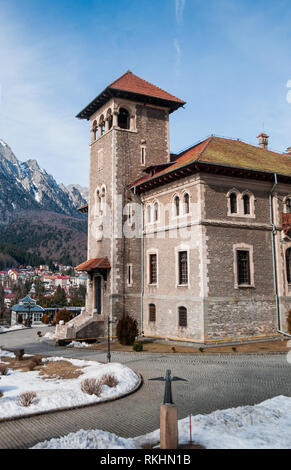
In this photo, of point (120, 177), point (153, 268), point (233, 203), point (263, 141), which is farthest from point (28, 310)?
point (263, 141)

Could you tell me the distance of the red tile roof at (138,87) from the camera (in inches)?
1179

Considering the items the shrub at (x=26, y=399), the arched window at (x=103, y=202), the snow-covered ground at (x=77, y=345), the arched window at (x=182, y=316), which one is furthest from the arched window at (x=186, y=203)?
the shrub at (x=26, y=399)

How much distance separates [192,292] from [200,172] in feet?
25.0

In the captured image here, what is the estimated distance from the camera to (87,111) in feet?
108

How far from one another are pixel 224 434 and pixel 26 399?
583 centimetres

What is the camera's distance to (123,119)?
31531mm

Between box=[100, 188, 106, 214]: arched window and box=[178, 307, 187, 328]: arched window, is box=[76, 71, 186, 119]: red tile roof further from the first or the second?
box=[178, 307, 187, 328]: arched window

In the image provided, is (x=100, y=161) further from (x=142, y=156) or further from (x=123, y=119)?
(x=123, y=119)

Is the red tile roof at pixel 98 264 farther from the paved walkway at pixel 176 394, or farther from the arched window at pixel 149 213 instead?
the paved walkway at pixel 176 394

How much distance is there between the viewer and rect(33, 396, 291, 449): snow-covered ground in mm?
7758

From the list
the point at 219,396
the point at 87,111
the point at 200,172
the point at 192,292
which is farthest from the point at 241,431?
the point at 87,111

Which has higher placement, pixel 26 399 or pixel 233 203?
pixel 233 203

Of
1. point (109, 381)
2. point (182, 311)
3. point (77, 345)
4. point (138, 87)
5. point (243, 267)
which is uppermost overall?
point (138, 87)
